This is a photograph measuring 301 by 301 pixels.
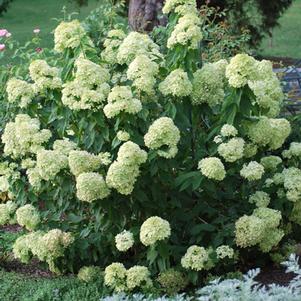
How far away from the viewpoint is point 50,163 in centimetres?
479

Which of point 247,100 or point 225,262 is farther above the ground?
point 247,100

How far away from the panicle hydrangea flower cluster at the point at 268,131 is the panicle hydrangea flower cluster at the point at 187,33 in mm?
630

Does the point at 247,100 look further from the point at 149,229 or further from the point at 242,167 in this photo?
the point at 149,229

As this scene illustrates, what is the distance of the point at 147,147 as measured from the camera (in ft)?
16.2

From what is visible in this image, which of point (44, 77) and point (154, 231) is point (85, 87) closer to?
point (44, 77)

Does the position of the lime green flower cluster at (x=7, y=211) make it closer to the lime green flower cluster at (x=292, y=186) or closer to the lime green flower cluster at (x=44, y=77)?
the lime green flower cluster at (x=44, y=77)

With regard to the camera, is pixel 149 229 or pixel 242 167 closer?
pixel 149 229

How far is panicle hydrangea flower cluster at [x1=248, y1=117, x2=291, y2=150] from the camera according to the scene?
16.3ft

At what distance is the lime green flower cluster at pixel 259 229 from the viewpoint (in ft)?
16.1

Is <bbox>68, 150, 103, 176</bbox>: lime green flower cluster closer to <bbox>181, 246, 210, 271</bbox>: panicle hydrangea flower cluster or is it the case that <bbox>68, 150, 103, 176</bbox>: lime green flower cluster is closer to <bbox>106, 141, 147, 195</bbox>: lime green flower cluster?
<bbox>106, 141, 147, 195</bbox>: lime green flower cluster

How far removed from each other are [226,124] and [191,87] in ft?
1.04

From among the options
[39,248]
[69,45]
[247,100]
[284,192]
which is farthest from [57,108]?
[284,192]

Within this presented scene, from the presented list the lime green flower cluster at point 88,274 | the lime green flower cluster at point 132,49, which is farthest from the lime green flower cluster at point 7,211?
the lime green flower cluster at point 132,49

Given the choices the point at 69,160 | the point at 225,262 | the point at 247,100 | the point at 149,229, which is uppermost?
the point at 247,100
